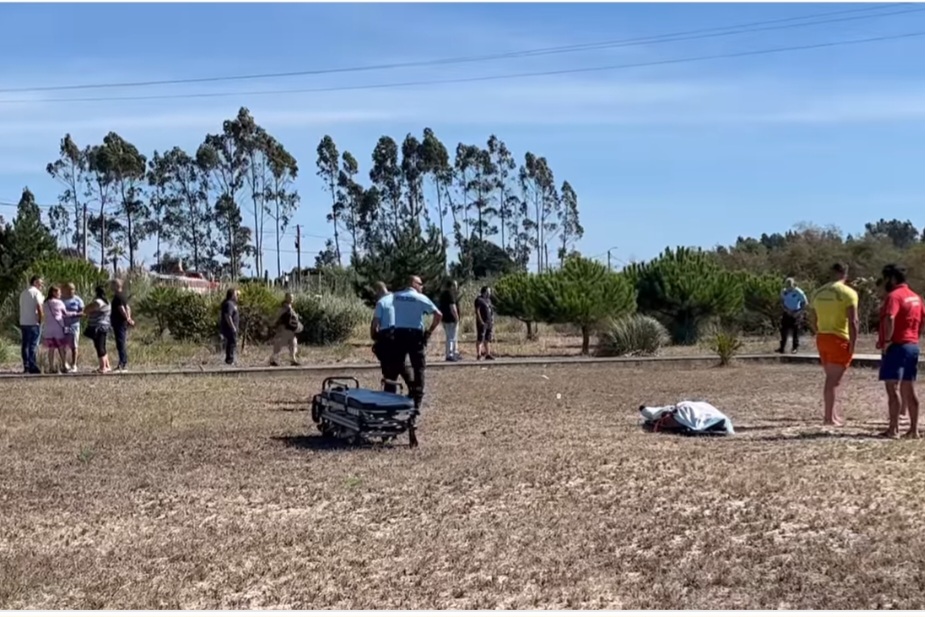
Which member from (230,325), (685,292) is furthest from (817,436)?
(685,292)

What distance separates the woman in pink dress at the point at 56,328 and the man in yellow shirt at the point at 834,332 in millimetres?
12153

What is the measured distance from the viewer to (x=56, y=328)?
63.2 ft

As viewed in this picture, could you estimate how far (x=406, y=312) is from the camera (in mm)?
11812

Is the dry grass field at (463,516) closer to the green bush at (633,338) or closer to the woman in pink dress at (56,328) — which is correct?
the woman in pink dress at (56,328)

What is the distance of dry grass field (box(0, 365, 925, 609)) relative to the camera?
5.82m

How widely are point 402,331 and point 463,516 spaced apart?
4.55 meters

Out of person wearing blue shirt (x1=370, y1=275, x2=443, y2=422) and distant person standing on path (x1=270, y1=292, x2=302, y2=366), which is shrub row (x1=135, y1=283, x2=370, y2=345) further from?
person wearing blue shirt (x1=370, y1=275, x2=443, y2=422)

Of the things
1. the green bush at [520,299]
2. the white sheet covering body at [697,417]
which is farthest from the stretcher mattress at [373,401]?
the green bush at [520,299]

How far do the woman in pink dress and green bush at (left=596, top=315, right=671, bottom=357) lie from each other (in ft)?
37.1

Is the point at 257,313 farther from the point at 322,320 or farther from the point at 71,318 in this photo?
the point at 71,318

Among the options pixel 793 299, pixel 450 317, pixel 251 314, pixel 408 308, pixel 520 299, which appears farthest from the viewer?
pixel 520 299

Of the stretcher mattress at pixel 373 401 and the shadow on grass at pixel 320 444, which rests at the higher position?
the stretcher mattress at pixel 373 401

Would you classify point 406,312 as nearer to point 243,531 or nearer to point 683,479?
point 683,479

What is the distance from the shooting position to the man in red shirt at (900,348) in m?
10.4
